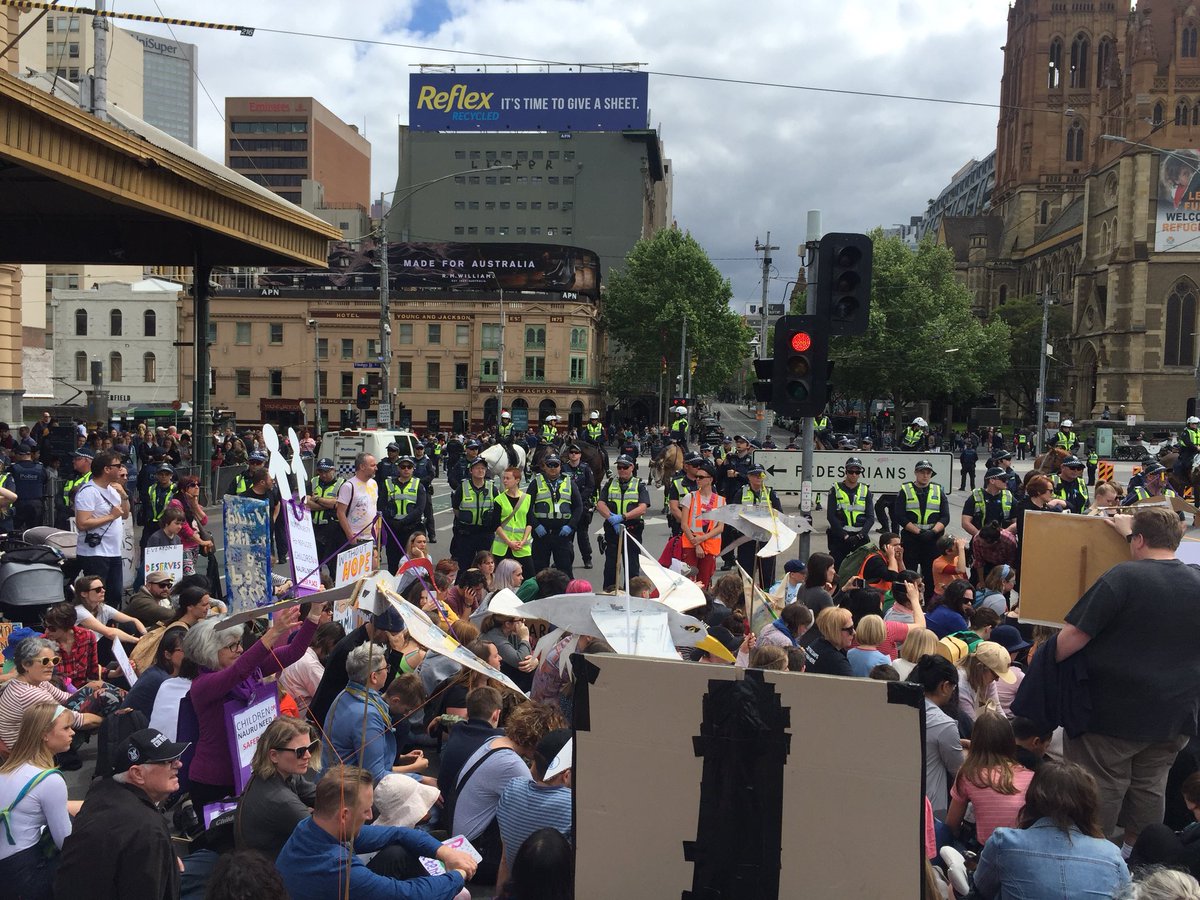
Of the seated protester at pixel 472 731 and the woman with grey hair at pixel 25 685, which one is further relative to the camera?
the woman with grey hair at pixel 25 685

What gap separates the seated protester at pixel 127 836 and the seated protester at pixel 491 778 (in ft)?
4.57

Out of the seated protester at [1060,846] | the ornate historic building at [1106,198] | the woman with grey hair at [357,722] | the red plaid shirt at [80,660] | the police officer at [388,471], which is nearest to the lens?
the seated protester at [1060,846]

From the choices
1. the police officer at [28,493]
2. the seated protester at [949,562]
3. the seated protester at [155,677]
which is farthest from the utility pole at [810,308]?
the police officer at [28,493]

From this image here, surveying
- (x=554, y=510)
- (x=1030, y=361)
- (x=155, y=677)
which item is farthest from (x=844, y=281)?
(x=1030, y=361)

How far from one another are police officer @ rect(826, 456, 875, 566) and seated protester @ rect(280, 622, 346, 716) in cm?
681

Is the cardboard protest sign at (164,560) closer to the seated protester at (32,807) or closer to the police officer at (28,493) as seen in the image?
the police officer at (28,493)

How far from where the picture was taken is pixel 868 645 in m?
6.66

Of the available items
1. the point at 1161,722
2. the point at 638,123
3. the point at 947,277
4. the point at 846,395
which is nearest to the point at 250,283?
the point at 638,123

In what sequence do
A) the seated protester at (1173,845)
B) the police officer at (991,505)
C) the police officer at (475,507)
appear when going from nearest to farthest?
the seated protester at (1173,845) → the police officer at (991,505) → the police officer at (475,507)

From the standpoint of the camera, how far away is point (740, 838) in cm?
337

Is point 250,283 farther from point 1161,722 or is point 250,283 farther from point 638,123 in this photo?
point 1161,722

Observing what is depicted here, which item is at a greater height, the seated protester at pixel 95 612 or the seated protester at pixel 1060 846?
the seated protester at pixel 1060 846

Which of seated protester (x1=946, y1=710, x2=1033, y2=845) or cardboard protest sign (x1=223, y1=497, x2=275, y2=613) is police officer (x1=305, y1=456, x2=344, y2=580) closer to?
cardboard protest sign (x1=223, y1=497, x2=275, y2=613)

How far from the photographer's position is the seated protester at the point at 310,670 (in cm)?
701
